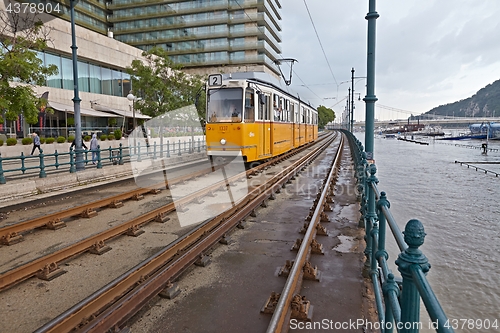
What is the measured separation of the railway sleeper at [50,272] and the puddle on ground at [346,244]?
171 inches

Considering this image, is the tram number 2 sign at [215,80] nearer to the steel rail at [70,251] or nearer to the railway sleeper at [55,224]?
the steel rail at [70,251]

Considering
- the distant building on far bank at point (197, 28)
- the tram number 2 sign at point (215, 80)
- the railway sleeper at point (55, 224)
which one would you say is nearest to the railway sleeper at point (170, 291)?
the railway sleeper at point (55, 224)

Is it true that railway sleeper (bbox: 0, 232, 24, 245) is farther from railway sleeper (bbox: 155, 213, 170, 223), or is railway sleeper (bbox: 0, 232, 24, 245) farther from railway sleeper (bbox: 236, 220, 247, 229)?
railway sleeper (bbox: 236, 220, 247, 229)

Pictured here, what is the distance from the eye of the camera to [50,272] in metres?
5.04

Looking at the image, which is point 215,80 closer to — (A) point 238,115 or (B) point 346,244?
(A) point 238,115

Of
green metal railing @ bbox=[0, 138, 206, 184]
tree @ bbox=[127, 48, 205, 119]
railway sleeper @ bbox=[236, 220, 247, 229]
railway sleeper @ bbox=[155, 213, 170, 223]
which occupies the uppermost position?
tree @ bbox=[127, 48, 205, 119]

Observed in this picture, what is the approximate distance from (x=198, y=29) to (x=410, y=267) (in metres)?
80.5

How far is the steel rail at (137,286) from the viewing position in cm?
360

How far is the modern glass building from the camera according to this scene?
74.1 metres

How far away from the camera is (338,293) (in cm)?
446

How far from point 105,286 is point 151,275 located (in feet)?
2.00

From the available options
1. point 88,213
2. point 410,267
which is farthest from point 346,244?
point 88,213

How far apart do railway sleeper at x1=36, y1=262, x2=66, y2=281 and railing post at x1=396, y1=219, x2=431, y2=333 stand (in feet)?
15.7

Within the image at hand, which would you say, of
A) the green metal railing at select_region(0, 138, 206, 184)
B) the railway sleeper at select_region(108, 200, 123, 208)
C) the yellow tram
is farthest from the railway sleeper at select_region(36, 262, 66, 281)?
the yellow tram
